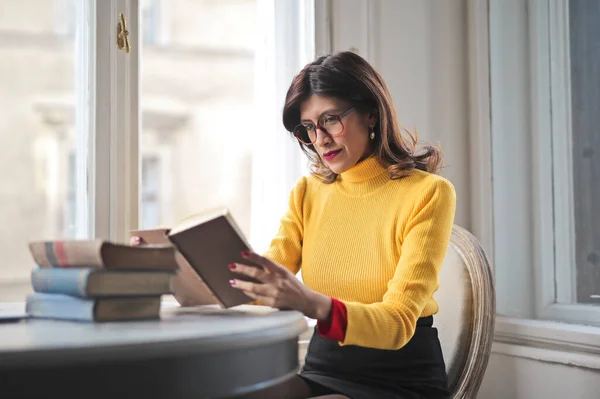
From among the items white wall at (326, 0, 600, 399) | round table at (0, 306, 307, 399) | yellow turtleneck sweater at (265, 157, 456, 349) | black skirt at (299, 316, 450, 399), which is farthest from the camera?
white wall at (326, 0, 600, 399)

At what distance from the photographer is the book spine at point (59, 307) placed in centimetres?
118

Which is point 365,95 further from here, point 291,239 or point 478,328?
point 478,328

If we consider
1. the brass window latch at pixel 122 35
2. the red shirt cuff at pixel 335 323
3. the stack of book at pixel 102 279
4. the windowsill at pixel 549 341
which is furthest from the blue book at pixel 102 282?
the windowsill at pixel 549 341

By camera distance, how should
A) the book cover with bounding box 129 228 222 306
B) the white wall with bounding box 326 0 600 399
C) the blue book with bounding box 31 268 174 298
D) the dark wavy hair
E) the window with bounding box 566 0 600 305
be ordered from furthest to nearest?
the white wall with bounding box 326 0 600 399 < the window with bounding box 566 0 600 305 < the dark wavy hair < the book cover with bounding box 129 228 222 306 < the blue book with bounding box 31 268 174 298

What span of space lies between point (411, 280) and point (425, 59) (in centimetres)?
135

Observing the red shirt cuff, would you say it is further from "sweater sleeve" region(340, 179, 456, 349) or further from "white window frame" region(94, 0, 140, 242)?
"white window frame" region(94, 0, 140, 242)

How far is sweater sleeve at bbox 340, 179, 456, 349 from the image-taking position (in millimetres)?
1444

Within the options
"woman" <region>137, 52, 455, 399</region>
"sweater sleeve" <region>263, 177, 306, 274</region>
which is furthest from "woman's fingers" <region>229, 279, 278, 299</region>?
"sweater sleeve" <region>263, 177, 306, 274</region>

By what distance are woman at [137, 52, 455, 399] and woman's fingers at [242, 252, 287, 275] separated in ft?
0.51

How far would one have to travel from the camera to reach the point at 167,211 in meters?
2.44

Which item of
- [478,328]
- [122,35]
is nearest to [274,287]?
[478,328]

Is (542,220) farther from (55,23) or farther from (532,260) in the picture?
(55,23)

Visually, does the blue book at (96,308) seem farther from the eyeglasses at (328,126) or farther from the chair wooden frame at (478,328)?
the chair wooden frame at (478,328)

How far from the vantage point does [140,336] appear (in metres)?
0.98
